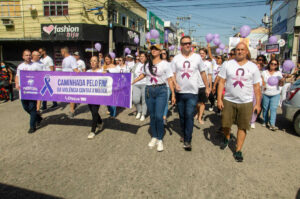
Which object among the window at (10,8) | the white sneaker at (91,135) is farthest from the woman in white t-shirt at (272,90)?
the window at (10,8)

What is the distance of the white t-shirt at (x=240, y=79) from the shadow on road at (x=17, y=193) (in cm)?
315

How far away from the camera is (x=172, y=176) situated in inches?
136

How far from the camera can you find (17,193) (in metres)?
3.01

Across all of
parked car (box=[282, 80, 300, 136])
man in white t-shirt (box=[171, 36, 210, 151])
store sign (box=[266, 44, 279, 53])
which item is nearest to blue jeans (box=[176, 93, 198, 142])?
man in white t-shirt (box=[171, 36, 210, 151])

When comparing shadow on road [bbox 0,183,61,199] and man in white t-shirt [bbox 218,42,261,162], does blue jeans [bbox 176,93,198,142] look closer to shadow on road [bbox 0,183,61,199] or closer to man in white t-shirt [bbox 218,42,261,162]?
man in white t-shirt [bbox 218,42,261,162]

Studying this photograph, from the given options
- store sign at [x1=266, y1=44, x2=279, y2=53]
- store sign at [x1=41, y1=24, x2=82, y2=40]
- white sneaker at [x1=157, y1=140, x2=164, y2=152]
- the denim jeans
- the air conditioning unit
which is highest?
the air conditioning unit

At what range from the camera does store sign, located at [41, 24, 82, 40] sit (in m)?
20.7

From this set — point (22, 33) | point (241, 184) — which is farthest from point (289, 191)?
point (22, 33)

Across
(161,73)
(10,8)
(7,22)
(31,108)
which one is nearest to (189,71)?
(161,73)

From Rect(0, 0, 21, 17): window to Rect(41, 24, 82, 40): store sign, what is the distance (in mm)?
3597

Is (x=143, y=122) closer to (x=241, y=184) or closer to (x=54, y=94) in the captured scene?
(x=54, y=94)

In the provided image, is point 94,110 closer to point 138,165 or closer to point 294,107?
point 138,165

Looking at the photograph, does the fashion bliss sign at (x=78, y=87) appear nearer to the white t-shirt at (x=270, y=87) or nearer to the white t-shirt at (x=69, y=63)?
the white t-shirt at (x=69, y=63)

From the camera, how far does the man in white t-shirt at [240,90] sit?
3861 millimetres
